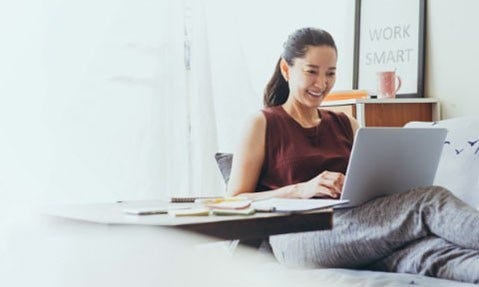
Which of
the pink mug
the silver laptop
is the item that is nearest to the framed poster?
the pink mug

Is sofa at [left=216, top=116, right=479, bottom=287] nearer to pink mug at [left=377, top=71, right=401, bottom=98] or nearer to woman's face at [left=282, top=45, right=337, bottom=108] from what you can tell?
woman's face at [left=282, top=45, right=337, bottom=108]

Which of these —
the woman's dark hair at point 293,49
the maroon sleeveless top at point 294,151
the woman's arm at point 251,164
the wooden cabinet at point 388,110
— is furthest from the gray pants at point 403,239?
the wooden cabinet at point 388,110

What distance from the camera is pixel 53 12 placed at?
7.53ft

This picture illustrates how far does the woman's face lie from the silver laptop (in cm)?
43

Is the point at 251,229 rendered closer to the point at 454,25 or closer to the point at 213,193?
the point at 213,193

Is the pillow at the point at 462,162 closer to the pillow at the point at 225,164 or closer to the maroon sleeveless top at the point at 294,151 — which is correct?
the maroon sleeveless top at the point at 294,151

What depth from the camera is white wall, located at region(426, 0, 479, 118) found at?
2496mm

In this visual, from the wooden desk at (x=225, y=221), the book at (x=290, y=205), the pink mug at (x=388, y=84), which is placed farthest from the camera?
the pink mug at (x=388, y=84)

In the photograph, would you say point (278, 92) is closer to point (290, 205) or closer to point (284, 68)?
point (284, 68)

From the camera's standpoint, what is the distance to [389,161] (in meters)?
1.54

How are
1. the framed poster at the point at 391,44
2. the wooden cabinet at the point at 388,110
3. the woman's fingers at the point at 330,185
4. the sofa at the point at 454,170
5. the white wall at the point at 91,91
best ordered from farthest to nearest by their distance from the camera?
the framed poster at the point at 391,44 < the wooden cabinet at the point at 388,110 < the white wall at the point at 91,91 < the woman's fingers at the point at 330,185 < the sofa at the point at 454,170

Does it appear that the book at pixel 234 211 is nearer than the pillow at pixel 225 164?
Yes

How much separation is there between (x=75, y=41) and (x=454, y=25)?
138cm

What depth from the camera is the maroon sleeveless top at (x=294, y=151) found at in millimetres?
1908
